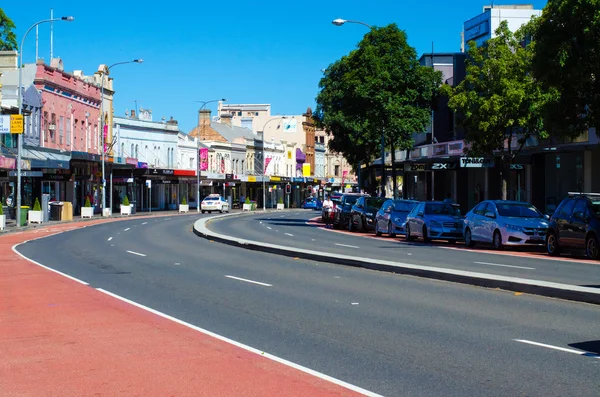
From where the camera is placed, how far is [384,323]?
12.4 meters

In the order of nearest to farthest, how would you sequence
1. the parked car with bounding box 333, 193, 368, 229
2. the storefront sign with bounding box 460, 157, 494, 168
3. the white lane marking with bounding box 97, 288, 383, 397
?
the white lane marking with bounding box 97, 288, 383, 397 < the storefront sign with bounding box 460, 157, 494, 168 < the parked car with bounding box 333, 193, 368, 229

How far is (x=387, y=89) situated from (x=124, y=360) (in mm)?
38357

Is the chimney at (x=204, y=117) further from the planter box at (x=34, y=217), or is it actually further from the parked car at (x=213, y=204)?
the planter box at (x=34, y=217)

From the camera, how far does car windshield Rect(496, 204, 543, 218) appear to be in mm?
29188

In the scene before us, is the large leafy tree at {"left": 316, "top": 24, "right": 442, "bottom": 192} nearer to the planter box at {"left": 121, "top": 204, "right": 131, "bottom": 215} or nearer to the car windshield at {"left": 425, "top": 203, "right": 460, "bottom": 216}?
the car windshield at {"left": 425, "top": 203, "right": 460, "bottom": 216}

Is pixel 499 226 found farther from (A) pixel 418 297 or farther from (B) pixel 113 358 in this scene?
(B) pixel 113 358

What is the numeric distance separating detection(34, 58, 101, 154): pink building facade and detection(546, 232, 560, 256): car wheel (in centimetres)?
4578

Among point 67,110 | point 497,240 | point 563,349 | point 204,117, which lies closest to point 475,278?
point 563,349

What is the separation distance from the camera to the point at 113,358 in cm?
973

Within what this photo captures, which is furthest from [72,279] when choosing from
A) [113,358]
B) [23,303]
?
[113,358]

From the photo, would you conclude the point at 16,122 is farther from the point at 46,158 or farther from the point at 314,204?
the point at 314,204

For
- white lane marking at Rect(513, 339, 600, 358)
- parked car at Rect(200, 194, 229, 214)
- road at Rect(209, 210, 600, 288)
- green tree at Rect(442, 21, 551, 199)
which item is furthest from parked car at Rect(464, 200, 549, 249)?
parked car at Rect(200, 194, 229, 214)

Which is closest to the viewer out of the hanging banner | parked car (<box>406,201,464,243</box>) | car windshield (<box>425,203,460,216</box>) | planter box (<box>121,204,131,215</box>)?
parked car (<box>406,201,464,243</box>)

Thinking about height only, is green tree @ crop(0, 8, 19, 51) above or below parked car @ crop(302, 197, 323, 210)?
above
